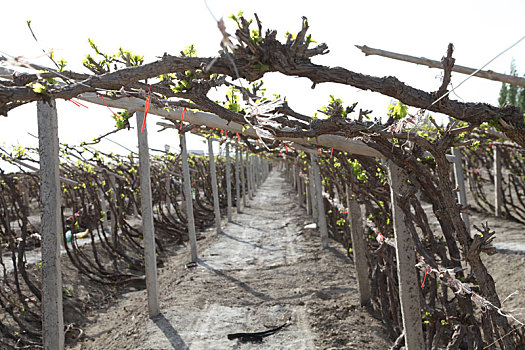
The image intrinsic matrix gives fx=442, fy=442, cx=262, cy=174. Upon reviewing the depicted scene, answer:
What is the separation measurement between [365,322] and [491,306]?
8.17 feet

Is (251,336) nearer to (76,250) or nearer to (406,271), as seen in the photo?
(406,271)

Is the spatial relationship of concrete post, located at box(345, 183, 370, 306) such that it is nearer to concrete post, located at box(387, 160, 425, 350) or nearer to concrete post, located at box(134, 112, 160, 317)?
concrete post, located at box(387, 160, 425, 350)

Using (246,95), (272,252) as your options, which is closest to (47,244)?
(246,95)

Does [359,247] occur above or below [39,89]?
below

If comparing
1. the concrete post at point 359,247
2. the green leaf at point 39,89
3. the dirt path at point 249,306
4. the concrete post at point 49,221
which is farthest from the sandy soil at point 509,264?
the green leaf at point 39,89

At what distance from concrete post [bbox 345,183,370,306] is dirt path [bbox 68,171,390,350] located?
0.21 m

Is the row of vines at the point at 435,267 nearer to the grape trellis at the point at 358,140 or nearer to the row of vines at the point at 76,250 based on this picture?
the grape trellis at the point at 358,140

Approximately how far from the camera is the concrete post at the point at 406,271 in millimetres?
2891

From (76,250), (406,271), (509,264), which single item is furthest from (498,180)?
(76,250)

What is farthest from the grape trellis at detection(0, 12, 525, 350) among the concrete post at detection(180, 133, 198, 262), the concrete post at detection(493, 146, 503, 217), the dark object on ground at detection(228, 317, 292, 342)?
the concrete post at detection(493, 146, 503, 217)

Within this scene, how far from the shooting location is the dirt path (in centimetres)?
421

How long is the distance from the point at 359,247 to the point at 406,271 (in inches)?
81.5

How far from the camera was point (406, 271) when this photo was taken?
295cm

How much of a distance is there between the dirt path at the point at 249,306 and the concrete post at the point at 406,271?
1.12 meters
